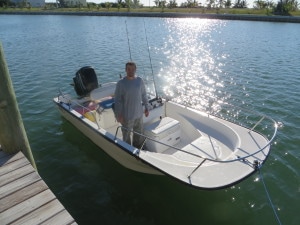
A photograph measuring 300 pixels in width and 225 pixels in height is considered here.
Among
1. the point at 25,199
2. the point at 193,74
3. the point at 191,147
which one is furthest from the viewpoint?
the point at 193,74

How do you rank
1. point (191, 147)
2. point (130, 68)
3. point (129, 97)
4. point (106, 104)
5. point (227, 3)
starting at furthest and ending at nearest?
point (227, 3) < point (106, 104) < point (191, 147) < point (129, 97) < point (130, 68)

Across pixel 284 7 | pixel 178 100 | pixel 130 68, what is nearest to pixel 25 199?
pixel 130 68

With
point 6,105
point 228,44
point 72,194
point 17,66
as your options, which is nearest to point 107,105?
point 72,194

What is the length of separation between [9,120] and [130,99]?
2411 millimetres

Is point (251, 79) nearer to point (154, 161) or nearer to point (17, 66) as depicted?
point (154, 161)

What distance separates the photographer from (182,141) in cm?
695

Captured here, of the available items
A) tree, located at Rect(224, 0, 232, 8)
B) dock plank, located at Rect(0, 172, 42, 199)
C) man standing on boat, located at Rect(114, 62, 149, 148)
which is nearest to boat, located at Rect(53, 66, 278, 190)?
man standing on boat, located at Rect(114, 62, 149, 148)

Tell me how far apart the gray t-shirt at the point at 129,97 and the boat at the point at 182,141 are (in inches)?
17.0

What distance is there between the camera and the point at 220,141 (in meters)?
6.21

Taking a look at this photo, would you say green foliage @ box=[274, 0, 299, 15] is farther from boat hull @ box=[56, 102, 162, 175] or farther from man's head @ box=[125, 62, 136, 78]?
man's head @ box=[125, 62, 136, 78]

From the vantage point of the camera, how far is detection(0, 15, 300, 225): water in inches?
215

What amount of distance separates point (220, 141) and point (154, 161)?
197cm

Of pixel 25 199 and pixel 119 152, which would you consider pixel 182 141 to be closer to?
pixel 119 152

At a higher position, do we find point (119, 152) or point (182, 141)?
point (119, 152)
